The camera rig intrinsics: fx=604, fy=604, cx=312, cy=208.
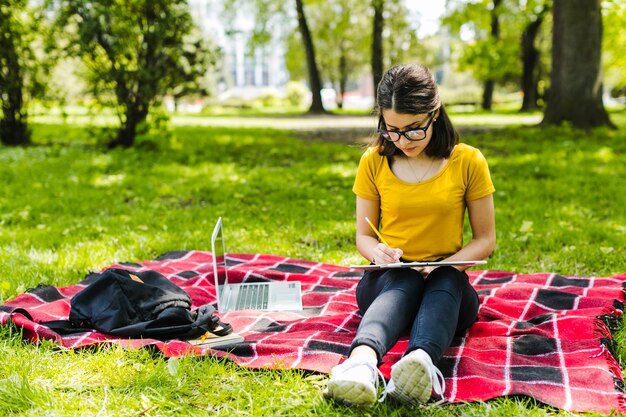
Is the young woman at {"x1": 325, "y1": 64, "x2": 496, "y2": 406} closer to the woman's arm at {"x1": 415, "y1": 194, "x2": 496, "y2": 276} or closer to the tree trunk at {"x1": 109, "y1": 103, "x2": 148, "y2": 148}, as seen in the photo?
the woman's arm at {"x1": 415, "y1": 194, "x2": 496, "y2": 276}

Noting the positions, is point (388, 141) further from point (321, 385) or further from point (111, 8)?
point (111, 8)

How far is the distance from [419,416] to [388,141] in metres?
1.39

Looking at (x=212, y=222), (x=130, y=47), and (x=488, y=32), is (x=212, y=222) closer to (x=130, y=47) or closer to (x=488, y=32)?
(x=130, y=47)

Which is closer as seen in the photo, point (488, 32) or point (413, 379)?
point (413, 379)

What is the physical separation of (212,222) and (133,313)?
8.23 feet

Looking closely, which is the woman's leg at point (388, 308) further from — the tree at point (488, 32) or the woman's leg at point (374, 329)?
the tree at point (488, 32)

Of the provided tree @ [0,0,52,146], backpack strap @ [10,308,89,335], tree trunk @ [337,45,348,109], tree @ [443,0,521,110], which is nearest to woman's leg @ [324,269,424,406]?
backpack strap @ [10,308,89,335]

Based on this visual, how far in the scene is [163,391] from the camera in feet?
8.40

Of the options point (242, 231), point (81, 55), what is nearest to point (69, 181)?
point (81, 55)

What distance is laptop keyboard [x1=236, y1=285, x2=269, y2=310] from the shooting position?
365cm

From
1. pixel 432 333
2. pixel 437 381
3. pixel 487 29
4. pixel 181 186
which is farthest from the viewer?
pixel 487 29

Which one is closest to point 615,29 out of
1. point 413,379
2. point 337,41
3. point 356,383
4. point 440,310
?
point 440,310

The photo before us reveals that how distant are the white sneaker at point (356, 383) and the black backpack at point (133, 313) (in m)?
0.95

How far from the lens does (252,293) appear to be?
3832 mm
